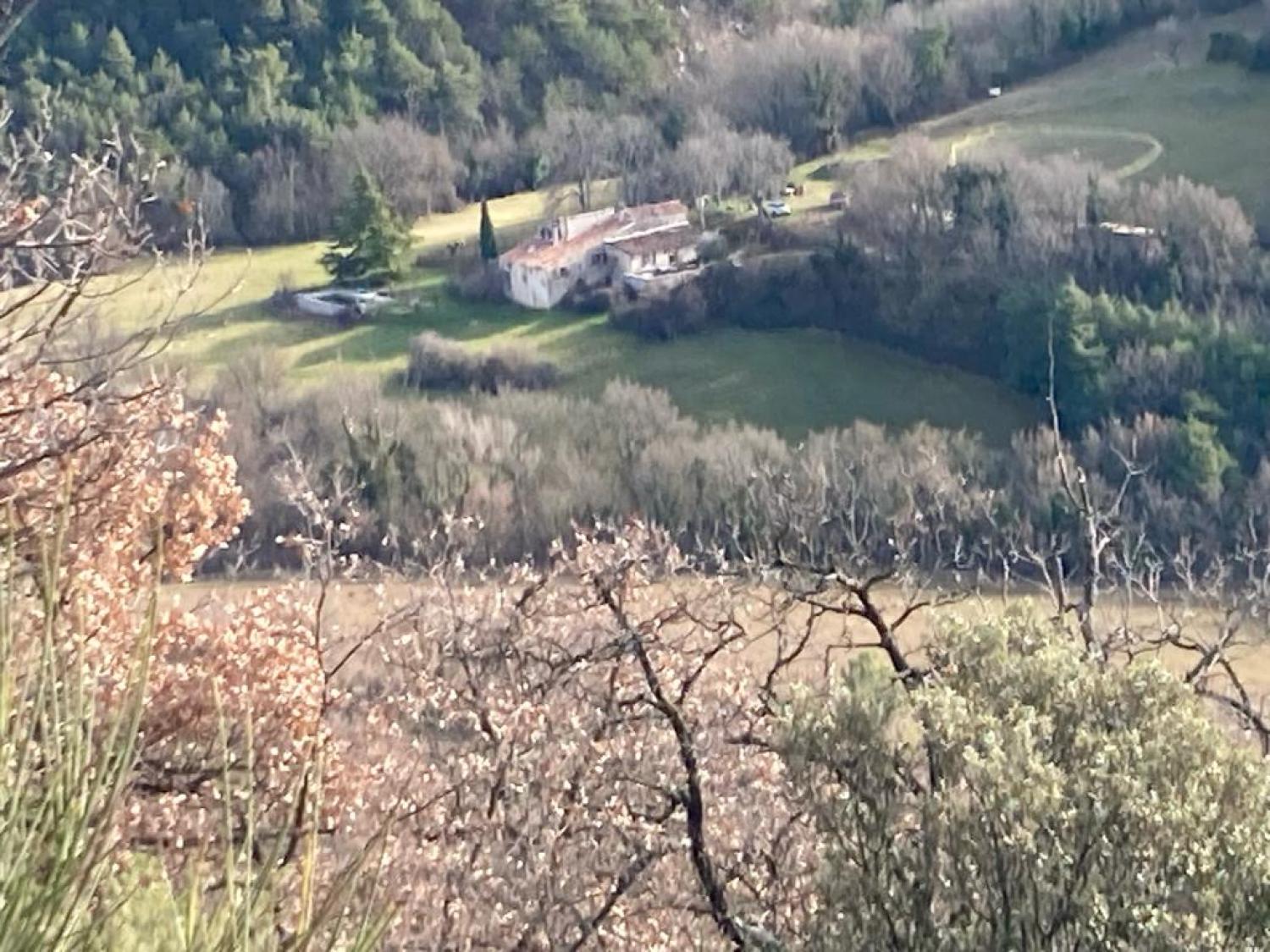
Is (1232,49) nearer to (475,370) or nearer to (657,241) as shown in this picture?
(657,241)

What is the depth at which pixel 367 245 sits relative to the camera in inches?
993

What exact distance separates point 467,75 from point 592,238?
319 inches

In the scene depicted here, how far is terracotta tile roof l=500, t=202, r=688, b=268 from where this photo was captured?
25031 millimetres

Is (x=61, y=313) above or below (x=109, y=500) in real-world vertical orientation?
above

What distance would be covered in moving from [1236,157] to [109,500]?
68.4 feet

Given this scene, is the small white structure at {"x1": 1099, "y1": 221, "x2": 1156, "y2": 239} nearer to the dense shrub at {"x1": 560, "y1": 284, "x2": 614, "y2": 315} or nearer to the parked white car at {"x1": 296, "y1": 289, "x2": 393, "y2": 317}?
the dense shrub at {"x1": 560, "y1": 284, "x2": 614, "y2": 315}

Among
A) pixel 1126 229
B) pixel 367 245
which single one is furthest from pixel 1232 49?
pixel 367 245

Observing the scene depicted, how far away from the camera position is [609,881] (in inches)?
284

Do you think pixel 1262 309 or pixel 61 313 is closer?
pixel 61 313

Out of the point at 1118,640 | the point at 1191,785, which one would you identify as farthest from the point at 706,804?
the point at 1191,785

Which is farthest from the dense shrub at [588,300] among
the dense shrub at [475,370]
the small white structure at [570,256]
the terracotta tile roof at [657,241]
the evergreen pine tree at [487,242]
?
the dense shrub at [475,370]

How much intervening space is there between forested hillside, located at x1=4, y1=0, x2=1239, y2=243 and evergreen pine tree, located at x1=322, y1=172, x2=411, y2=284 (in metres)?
2.71

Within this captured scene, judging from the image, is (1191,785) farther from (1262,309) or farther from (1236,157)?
(1236,157)

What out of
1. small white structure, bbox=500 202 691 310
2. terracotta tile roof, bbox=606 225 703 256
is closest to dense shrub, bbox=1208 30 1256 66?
small white structure, bbox=500 202 691 310
